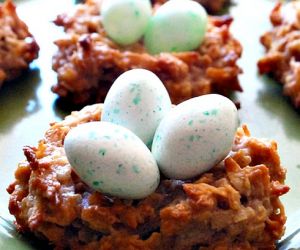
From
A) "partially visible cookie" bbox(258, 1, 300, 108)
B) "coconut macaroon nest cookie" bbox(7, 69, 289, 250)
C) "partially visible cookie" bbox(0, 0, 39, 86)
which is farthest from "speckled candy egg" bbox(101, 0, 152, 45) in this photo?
"coconut macaroon nest cookie" bbox(7, 69, 289, 250)

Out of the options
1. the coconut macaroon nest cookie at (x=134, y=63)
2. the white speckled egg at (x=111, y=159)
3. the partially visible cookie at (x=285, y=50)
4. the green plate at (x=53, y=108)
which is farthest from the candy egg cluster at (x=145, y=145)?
the partially visible cookie at (x=285, y=50)

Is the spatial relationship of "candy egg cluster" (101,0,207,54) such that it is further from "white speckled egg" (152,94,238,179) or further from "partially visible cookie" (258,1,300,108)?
"white speckled egg" (152,94,238,179)

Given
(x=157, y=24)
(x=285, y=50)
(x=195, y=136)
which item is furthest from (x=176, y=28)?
(x=195, y=136)

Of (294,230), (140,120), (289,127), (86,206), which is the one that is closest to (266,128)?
(289,127)

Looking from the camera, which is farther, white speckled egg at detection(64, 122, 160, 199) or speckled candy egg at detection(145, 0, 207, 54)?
speckled candy egg at detection(145, 0, 207, 54)

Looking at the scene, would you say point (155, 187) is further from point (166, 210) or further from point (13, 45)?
point (13, 45)

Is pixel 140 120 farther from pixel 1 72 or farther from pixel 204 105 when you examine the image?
pixel 1 72

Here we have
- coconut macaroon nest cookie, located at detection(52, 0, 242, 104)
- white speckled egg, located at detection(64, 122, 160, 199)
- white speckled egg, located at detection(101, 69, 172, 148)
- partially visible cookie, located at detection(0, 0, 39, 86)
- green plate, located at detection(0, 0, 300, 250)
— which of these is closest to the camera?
white speckled egg, located at detection(64, 122, 160, 199)
